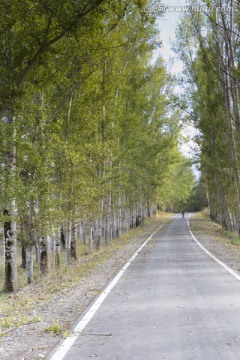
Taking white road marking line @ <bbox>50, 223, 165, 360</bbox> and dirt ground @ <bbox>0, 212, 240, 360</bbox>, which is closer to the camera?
white road marking line @ <bbox>50, 223, 165, 360</bbox>

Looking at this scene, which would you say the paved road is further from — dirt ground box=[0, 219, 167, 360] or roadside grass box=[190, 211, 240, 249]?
roadside grass box=[190, 211, 240, 249]

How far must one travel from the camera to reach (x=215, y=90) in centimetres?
2980

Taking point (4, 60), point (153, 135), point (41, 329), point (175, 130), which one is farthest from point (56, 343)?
point (175, 130)

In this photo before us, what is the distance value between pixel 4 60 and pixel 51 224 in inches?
233

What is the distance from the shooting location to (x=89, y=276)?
12430 millimetres

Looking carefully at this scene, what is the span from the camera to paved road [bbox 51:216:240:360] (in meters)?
4.88

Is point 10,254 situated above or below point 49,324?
above

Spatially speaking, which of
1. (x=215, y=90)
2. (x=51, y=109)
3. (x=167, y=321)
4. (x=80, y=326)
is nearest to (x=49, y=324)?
(x=80, y=326)

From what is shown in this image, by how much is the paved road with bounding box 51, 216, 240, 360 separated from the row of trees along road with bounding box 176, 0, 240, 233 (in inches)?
535

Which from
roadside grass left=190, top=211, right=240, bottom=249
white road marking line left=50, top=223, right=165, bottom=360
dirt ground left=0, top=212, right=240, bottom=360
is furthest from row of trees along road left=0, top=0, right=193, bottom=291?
roadside grass left=190, top=211, right=240, bottom=249

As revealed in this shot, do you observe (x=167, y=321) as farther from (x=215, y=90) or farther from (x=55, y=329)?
(x=215, y=90)

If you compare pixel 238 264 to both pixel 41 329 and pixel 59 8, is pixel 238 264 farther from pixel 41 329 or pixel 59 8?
pixel 59 8

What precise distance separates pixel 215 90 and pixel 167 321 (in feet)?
85.6

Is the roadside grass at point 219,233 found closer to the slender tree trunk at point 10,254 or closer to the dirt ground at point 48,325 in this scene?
the slender tree trunk at point 10,254
